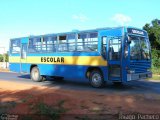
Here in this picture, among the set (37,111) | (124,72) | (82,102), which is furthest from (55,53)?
(37,111)

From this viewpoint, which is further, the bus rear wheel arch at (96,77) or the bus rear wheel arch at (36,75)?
the bus rear wheel arch at (36,75)

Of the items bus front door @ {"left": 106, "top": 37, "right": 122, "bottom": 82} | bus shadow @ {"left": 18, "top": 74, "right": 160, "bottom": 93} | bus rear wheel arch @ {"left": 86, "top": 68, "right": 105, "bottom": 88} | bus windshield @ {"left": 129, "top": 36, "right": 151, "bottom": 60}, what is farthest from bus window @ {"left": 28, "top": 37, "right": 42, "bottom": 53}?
bus windshield @ {"left": 129, "top": 36, "right": 151, "bottom": 60}

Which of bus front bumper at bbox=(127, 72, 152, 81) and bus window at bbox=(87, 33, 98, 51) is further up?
bus window at bbox=(87, 33, 98, 51)

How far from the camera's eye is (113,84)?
21125 millimetres

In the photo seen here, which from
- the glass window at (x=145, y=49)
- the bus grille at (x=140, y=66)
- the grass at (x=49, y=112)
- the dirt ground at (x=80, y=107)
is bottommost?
the dirt ground at (x=80, y=107)

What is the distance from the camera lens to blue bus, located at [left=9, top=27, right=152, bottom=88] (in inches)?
719

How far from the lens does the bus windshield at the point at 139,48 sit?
18.5 meters

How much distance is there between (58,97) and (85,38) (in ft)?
21.3

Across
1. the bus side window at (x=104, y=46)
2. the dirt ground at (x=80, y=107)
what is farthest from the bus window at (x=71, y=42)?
the dirt ground at (x=80, y=107)

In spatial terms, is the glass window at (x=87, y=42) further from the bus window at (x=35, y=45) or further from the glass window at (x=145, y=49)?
the bus window at (x=35, y=45)

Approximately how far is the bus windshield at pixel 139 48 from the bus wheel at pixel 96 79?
1.95 m

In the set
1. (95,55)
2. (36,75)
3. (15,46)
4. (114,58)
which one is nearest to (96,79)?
(95,55)

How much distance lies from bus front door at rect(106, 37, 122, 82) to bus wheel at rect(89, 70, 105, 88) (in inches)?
25.1

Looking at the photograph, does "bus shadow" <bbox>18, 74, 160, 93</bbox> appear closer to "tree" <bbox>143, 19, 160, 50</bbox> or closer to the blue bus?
the blue bus
